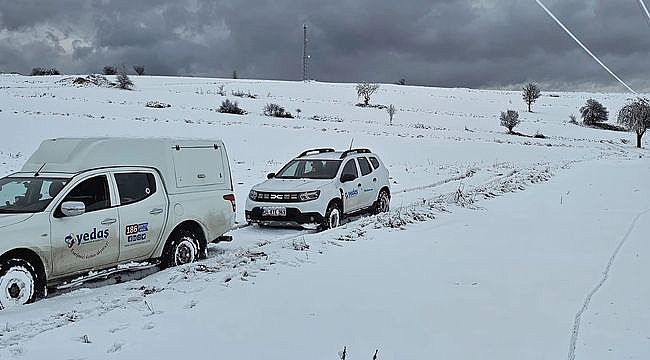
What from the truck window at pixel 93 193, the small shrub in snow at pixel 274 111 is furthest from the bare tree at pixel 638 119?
the truck window at pixel 93 193

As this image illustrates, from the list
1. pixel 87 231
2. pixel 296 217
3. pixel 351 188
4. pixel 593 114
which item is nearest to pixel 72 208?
pixel 87 231

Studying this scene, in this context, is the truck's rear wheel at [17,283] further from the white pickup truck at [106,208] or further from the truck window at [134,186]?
the truck window at [134,186]

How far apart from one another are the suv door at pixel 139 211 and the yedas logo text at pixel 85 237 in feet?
1.04

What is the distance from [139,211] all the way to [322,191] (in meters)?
4.82

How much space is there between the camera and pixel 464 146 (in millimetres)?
44812

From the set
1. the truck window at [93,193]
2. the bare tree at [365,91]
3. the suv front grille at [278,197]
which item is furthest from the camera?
the bare tree at [365,91]

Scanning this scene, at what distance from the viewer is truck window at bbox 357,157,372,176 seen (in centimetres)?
1431

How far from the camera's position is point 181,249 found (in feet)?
29.5

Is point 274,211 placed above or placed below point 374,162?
below

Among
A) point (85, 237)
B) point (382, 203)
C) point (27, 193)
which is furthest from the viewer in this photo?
point (382, 203)

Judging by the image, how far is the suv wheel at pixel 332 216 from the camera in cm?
1237

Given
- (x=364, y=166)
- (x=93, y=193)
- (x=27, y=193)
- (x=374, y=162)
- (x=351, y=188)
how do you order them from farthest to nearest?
1. (x=374, y=162)
2. (x=364, y=166)
3. (x=351, y=188)
4. (x=93, y=193)
5. (x=27, y=193)

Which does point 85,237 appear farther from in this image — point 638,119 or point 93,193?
point 638,119

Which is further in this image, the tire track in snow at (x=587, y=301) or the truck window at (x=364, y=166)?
the truck window at (x=364, y=166)
